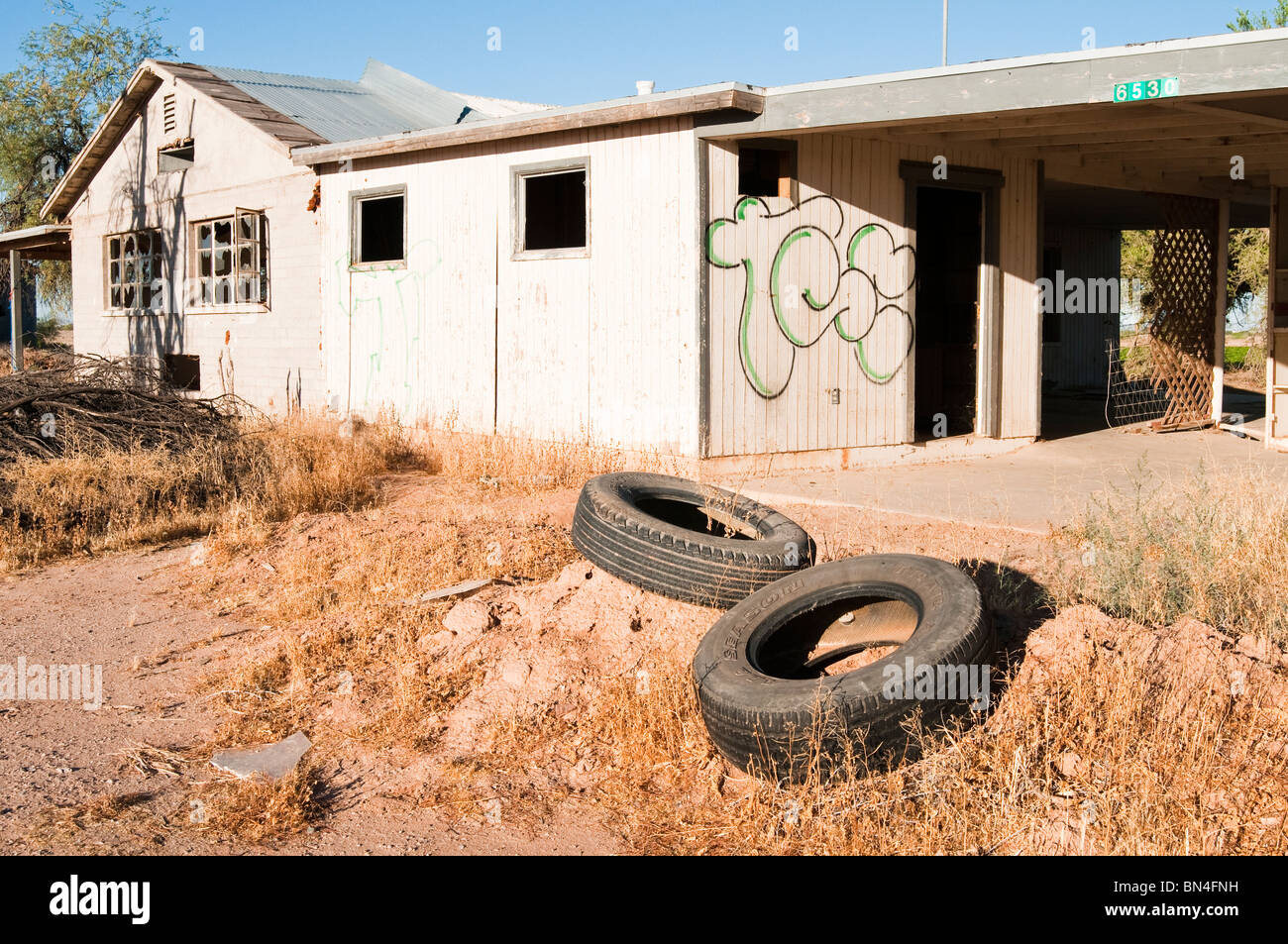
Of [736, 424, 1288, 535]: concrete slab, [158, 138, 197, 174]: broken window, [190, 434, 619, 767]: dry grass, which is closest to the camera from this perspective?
[190, 434, 619, 767]: dry grass

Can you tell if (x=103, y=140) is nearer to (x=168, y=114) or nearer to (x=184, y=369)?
(x=168, y=114)

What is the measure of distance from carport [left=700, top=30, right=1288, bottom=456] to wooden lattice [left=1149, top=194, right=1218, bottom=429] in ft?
0.06

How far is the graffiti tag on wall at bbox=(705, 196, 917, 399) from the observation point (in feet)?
31.9

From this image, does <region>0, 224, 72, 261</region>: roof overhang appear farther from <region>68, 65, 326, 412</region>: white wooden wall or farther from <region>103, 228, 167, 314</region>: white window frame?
<region>103, 228, 167, 314</region>: white window frame

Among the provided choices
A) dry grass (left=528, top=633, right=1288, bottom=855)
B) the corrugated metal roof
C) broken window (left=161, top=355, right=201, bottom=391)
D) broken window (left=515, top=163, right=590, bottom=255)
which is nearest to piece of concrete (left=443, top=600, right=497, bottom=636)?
dry grass (left=528, top=633, right=1288, bottom=855)

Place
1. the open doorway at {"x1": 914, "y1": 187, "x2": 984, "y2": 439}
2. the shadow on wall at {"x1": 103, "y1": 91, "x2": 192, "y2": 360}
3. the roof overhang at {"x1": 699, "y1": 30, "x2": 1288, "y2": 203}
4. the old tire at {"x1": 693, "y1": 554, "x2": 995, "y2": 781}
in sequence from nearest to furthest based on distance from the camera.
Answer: the old tire at {"x1": 693, "y1": 554, "x2": 995, "y2": 781}, the roof overhang at {"x1": 699, "y1": 30, "x2": 1288, "y2": 203}, the open doorway at {"x1": 914, "y1": 187, "x2": 984, "y2": 439}, the shadow on wall at {"x1": 103, "y1": 91, "x2": 192, "y2": 360}

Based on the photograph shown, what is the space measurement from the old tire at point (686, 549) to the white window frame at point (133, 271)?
12813 mm

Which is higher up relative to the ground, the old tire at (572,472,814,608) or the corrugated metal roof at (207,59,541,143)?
the corrugated metal roof at (207,59,541,143)

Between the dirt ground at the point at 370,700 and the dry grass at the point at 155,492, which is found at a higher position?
the dry grass at the point at 155,492

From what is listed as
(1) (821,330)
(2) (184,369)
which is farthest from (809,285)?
(2) (184,369)

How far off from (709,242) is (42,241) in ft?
50.3

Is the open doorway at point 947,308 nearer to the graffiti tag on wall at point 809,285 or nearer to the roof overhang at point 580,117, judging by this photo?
the graffiti tag on wall at point 809,285

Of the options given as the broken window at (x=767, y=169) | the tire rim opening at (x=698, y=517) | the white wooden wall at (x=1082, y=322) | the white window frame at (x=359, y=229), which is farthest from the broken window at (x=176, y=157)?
the white wooden wall at (x=1082, y=322)

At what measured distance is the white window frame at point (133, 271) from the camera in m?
17.0
